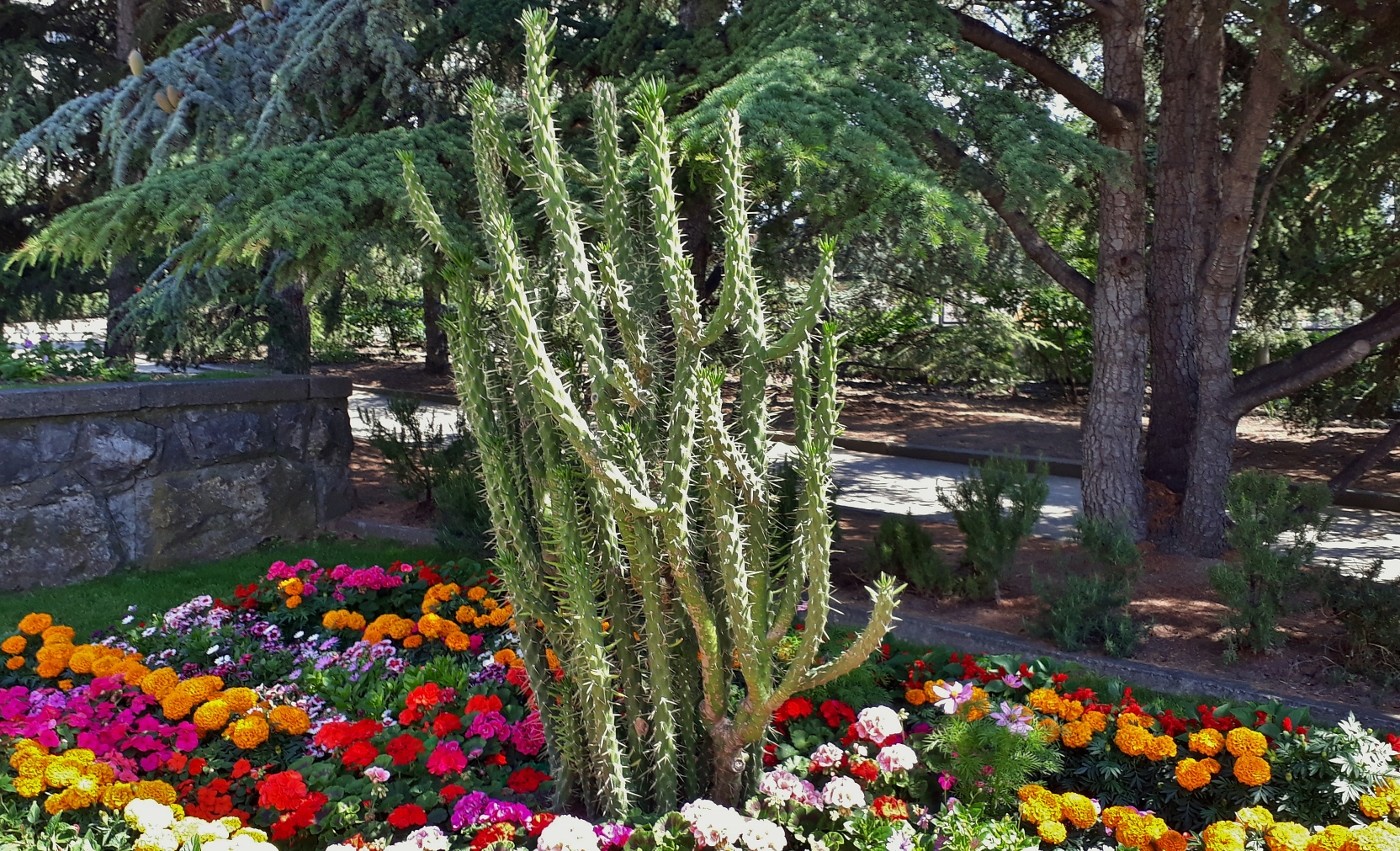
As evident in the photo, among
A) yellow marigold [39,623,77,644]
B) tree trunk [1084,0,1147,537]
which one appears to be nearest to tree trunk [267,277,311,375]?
yellow marigold [39,623,77,644]

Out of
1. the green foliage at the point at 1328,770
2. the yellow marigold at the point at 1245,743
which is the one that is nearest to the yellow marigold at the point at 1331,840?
the green foliage at the point at 1328,770

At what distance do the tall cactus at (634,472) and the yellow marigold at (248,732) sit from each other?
0.92 meters

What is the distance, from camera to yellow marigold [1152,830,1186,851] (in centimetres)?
279

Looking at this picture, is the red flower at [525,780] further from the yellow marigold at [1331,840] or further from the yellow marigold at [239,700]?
the yellow marigold at [1331,840]

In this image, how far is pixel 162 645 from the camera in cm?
450

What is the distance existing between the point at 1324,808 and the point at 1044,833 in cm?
88

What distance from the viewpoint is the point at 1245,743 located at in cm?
311

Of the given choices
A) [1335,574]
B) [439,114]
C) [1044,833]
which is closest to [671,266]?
[1044,833]

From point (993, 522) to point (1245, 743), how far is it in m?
2.54

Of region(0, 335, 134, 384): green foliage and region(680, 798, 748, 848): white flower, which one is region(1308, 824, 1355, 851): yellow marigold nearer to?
region(680, 798, 748, 848): white flower

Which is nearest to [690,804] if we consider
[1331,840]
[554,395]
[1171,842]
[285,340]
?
[554,395]

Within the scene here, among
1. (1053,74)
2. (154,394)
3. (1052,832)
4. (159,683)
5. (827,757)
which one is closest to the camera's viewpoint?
(1052,832)

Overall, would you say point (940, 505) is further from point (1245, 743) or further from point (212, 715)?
point (212, 715)

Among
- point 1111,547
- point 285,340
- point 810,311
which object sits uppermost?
point 810,311
